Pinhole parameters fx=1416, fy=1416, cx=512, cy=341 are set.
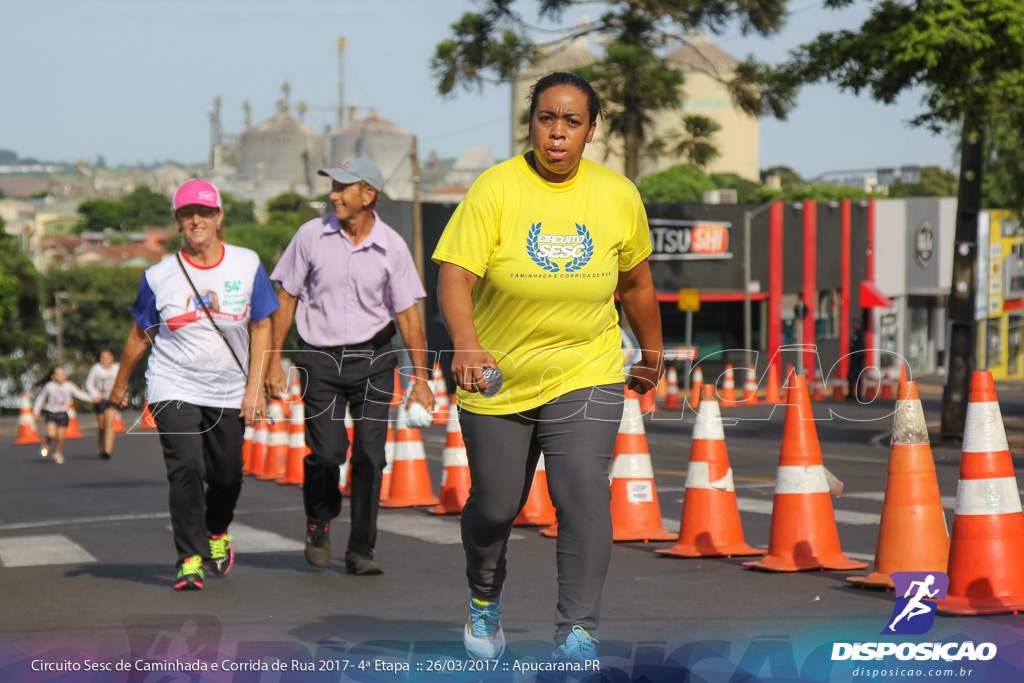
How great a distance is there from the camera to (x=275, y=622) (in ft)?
19.2

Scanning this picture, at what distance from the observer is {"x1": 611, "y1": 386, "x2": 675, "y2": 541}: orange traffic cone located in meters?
8.57

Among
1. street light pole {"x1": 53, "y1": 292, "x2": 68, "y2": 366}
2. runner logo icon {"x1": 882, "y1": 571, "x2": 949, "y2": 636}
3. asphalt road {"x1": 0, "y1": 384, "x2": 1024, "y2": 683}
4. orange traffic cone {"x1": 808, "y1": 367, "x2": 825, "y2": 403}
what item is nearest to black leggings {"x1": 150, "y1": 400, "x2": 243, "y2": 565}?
asphalt road {"x1": 0, "y1": 384, "x2": 1024, "y2": 683}

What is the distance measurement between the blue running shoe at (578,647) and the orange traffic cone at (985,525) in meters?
1.83

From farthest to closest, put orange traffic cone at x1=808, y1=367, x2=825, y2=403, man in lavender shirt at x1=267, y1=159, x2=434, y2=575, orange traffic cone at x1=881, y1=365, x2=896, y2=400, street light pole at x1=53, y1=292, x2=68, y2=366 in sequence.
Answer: street light pole at x1=53, y1=292, x2=68, y2=366
orange traffic cone at x1=881, y1=365, x2=896, y2=400
orange traffic cone at x1=808, y1=367, x2=825, y2=403
man in lavender shirt at x1=267, y1=159, x2=434, y2=575

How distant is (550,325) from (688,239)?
136ft

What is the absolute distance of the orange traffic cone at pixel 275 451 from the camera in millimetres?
14195

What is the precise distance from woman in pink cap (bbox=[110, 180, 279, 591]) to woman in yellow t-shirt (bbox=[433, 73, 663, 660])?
2.49 metres

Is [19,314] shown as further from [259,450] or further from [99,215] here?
[99,215]

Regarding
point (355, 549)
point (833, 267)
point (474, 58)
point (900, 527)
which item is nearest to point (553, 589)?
point (355, 549)

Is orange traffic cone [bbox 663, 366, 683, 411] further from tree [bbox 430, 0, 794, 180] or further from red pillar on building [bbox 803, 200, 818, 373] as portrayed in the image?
red pillar on building [bbox 803, 200, 818, 373]

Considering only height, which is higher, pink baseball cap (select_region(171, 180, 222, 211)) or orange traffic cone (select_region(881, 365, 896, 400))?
pink baseball cap (select_region(171, 180, 222, 211))

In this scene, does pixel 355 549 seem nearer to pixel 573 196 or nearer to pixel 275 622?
pixel 275 622

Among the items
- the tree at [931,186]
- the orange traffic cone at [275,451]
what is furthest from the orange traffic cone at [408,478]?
the tree at [931,186]

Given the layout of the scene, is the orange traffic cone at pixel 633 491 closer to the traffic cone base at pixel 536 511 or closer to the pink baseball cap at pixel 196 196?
the traffic cone base at pixel 536 511
